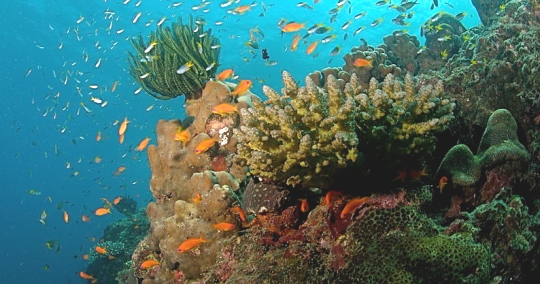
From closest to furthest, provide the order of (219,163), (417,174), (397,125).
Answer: (417,174)
(397,125)
(219,163)

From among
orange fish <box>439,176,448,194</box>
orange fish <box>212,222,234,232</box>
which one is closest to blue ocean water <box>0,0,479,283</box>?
orange fish <box>212,222,234,232</box>

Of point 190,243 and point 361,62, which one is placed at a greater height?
point 361,62

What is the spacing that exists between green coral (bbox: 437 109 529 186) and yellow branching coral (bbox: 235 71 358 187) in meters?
1.48

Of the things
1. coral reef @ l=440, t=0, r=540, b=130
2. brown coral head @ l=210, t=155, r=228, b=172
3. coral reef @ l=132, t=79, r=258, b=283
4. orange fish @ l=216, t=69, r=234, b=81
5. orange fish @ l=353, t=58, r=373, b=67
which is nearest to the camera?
coral reef @ l=132, t=79, r=258, b=283

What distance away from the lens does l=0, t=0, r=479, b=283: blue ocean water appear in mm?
37312

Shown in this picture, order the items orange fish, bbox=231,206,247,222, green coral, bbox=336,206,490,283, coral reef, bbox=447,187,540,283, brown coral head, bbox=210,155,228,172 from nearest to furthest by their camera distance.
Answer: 1. green coral, bbox=336,206,490,283
2. coral reef, bbox=447,187,540,283
3. orange fish, bbox=231,206,247,222
4. brown coral head, bbox=210,155,228,172

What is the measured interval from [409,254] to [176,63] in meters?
5.94

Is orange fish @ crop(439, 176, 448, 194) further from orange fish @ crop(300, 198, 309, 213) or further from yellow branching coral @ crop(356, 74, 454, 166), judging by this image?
orange fish @ crop(300, 198, 309, 213)

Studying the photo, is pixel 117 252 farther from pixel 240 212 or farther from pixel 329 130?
pixel 329 130

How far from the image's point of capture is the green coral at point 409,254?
9.78 feet

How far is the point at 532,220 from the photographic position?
3787 mm

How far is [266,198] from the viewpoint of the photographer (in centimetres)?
402

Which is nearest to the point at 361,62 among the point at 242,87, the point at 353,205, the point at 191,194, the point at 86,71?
the point at 242,87

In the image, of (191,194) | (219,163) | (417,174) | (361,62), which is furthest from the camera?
(361,62)
